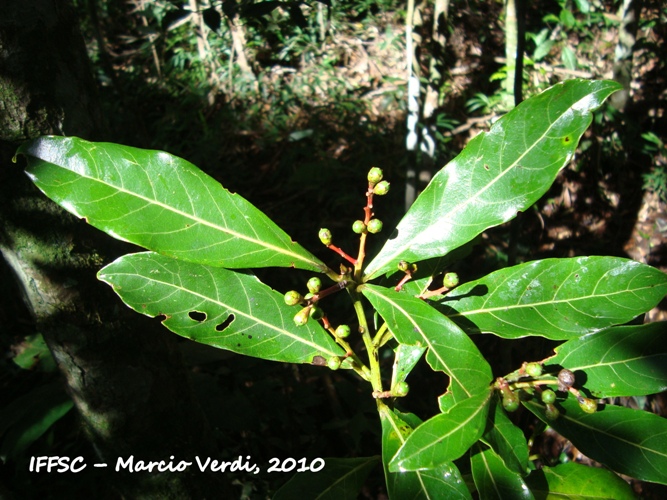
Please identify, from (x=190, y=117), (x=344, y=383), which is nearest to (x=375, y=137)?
(x=190, y=117)

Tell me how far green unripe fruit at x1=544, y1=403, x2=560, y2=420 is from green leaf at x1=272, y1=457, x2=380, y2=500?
14.4 inches

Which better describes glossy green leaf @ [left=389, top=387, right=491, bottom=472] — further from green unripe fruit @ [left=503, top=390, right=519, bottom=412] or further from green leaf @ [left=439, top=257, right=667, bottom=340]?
green leaf @ [left=439, top=257, right=667, bottom=340]

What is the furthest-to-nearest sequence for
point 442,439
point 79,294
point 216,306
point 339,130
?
point 339,130 < point 79,294 < point 216,306 < point 442,439

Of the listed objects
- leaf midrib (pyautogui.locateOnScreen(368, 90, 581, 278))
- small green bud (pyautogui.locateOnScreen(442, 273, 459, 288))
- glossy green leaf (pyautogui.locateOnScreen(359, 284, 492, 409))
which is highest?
leaf midrib (pyautogui.locateOnScreen(368, 90, 581, 278))

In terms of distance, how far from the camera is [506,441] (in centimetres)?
87

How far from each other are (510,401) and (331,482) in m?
0.42

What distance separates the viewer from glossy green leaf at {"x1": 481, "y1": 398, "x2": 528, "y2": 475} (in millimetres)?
846

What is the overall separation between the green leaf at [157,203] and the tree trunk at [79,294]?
24cm

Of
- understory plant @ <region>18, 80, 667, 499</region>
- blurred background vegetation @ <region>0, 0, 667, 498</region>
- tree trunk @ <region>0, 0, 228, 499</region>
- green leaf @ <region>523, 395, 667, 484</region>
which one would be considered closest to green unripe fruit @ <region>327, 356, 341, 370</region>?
understory plant @ <region>18, 80, 667, 499</region>

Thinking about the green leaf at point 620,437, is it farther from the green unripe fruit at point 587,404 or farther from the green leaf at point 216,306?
the green leaf at point 216,306

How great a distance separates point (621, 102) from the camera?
11.2 feet

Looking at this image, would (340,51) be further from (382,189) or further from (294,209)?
(382,189)

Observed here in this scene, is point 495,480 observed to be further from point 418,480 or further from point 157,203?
point 157,203

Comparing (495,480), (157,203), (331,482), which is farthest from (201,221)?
(495,480)
